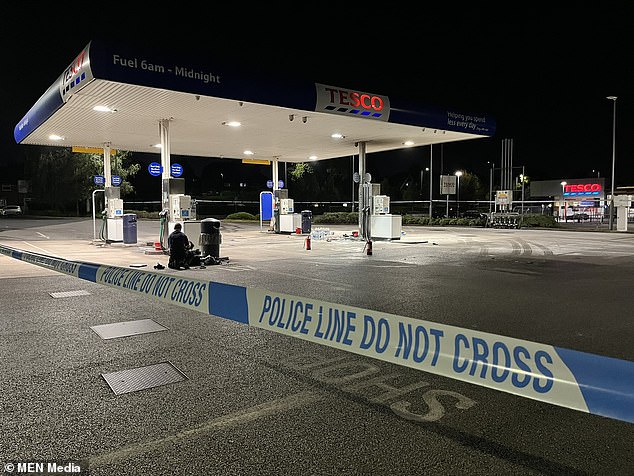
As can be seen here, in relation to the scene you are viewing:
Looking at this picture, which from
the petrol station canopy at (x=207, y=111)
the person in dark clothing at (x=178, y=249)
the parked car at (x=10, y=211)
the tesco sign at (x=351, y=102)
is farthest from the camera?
the parked car at (x=10, y=211)

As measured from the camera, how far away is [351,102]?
14633mm

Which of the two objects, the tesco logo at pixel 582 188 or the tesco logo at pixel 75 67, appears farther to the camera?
the tesco logo at pixel 582 188

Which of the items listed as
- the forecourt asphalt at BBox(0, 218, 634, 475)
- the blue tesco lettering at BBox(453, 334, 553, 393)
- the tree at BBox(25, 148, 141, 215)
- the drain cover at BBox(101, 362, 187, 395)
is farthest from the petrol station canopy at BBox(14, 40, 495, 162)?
the tree at BBox(25, 148, 141, 215)

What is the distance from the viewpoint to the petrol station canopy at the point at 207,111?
36.4ft

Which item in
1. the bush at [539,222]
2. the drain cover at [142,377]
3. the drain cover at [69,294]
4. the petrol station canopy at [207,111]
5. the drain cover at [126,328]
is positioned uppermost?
the petrol station canopy at [207,111]

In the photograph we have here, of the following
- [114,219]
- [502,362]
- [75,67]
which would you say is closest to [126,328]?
[502,362]

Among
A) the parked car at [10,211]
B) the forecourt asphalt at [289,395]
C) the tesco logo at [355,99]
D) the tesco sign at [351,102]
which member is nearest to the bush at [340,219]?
the tesco sign at [351,102]

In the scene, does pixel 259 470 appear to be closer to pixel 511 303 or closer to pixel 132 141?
pixel 511 303

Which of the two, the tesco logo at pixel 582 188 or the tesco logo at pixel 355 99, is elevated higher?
the tesco logo at pixel 355 99

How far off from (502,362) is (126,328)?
5138 millimetres

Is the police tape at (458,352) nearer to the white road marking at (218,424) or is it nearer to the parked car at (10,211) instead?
the white road marking at (218,424)

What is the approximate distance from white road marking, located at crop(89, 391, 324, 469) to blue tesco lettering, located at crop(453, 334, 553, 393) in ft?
5.06

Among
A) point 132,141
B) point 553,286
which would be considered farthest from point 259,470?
point 132,141

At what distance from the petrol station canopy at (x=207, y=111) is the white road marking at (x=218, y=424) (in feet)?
29.0
